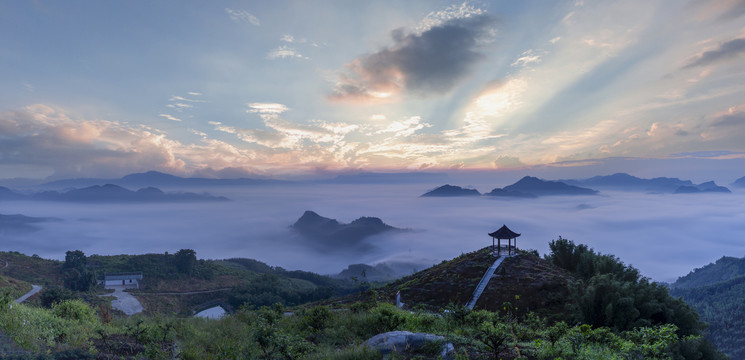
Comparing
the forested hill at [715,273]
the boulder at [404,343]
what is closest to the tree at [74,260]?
the boulder at [404,343]

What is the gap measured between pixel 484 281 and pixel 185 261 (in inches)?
2887

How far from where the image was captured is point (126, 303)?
53.0 meters

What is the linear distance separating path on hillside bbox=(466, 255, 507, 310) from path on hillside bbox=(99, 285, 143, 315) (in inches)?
2018

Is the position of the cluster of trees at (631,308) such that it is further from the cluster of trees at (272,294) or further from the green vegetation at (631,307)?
the cluster of trees at (272,294)

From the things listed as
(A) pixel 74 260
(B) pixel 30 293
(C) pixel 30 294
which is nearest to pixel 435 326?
(C) pixel 30 294

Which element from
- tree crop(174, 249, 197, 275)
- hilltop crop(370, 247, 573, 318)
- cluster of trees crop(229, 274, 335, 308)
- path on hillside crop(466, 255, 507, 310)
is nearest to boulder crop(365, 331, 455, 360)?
hilltop crop(370, 247, 573, 318)

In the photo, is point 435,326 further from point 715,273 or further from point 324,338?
point 715,273

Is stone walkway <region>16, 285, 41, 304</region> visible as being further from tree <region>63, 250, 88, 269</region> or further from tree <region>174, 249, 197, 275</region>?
tree <region>174, 249, 197, 275</region>

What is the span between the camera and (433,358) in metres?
7.81

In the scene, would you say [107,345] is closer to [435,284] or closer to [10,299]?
[10,299]

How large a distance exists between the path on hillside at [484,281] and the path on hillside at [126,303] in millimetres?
51264

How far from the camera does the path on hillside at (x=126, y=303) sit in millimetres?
49897

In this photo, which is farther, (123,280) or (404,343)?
(123,280)

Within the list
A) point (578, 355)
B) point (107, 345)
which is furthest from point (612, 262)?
point (107, 345)
